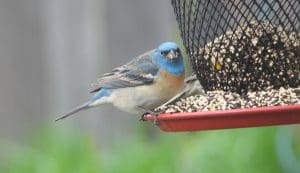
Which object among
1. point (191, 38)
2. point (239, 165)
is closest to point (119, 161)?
point (239, 165)

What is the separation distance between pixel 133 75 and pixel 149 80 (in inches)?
4.6

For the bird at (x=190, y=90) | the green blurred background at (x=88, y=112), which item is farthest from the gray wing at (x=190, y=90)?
the green blurred background at (x=88, y=112)

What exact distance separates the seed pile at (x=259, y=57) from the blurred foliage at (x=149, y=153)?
116cm

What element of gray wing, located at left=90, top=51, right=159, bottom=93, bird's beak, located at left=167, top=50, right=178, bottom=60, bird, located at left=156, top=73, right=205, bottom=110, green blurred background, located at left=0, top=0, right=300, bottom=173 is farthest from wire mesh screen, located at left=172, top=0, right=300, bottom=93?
green blurred background, located at left=0, top=0, right=300, bottom=173

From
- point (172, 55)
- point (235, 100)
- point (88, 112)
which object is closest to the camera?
point (235, 100)

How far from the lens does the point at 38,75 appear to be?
5.49m

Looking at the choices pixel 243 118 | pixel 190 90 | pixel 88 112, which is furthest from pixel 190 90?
pixel 88 112

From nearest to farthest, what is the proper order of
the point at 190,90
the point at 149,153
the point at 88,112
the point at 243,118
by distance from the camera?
1. the point at 243,118
2. the point at 190,90
3. the point at 149,153
4. the point at 88,112

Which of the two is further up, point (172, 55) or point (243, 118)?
point (172, 55)

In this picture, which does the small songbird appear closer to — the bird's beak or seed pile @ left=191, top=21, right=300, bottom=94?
the bird's beak

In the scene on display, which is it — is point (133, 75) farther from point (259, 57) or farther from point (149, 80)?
point (259, 57)

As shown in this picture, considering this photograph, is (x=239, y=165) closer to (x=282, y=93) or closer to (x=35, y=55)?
(x=282, y=93)

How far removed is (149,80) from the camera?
149 inches

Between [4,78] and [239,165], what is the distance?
1.95m
